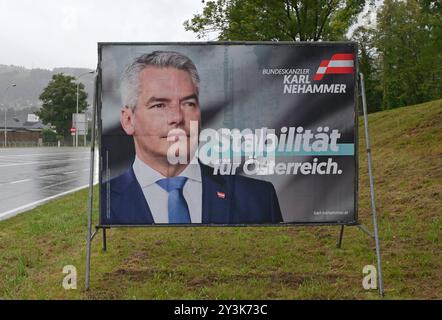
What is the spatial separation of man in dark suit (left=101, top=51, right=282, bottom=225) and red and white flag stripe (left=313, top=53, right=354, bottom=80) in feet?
4.49

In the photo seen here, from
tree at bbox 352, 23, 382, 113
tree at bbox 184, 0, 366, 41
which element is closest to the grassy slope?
tree at bbox 184, 0, 366, 41

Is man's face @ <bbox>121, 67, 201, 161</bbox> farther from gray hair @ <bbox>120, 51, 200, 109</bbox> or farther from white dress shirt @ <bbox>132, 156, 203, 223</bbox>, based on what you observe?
white dress shirt @ <bbox>132, 156, 203, 223</bbox>

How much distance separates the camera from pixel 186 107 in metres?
5.46

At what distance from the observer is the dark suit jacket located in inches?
218

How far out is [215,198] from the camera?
5.58m

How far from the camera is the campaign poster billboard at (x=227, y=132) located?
17.9 feet

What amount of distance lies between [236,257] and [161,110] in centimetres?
231

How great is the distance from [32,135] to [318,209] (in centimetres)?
10153

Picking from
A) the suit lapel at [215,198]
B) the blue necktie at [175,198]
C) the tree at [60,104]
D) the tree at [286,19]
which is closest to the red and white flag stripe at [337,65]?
the suit lapel at [215,198]

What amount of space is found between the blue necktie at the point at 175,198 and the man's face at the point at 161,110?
1.23ft

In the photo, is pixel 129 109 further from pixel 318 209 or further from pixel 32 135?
Answer: pixel 32 135

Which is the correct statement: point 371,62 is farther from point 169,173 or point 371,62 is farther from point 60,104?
point 169,173

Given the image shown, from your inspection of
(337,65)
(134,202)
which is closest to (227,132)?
(134,202)

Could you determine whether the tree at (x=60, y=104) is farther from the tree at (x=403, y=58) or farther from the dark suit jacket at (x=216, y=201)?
the dark suit jacket at (x=216, y=201)
